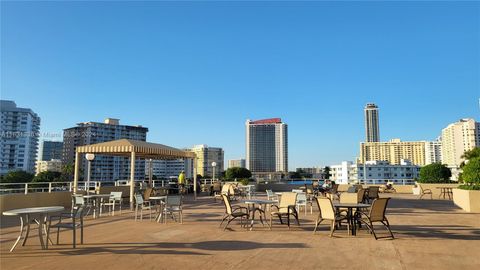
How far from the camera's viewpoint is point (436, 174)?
20.2 metres

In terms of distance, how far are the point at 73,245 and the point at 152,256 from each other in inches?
59.2

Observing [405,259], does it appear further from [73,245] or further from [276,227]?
[73,245]

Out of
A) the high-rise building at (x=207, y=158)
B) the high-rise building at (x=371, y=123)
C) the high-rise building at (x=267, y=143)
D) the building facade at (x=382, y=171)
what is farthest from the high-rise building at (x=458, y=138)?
the high-rise building at (x=371, y=123)

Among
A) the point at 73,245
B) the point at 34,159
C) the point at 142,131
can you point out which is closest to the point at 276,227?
the point at 73,245

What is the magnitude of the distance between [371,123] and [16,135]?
149 m

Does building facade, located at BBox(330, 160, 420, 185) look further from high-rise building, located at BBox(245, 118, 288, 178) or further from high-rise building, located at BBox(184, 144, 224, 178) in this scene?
high-rise building, located at BBox(245, 118, 288, 178)

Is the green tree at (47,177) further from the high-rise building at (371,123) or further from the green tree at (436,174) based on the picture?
the high-rise building at (371,123)

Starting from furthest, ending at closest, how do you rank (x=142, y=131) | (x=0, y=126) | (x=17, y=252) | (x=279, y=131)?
(x=279, y=131), (x=142, y=131), (x=0, y=126), (x=17, y=252)

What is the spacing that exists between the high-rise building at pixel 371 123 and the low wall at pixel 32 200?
16010 centimetres

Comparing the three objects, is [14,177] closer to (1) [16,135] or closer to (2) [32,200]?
(1) [16,135]

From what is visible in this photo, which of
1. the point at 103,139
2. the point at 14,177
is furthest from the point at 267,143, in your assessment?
the point at 14,177

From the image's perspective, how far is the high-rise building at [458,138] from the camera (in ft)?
218

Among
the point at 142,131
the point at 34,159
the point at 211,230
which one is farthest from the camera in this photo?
the point at 142,131

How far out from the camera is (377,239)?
5.79m
